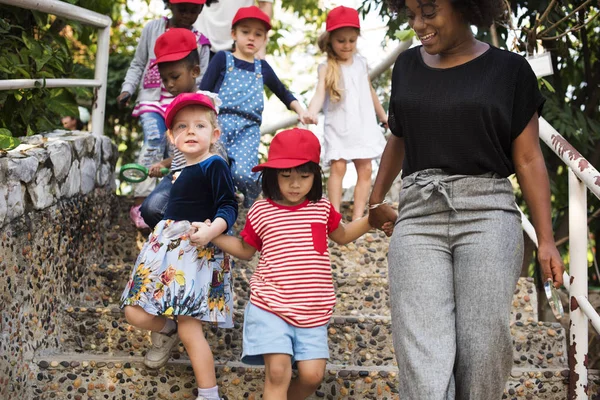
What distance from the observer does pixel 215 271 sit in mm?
3660

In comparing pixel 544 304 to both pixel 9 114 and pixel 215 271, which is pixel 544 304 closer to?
pixel 215 271

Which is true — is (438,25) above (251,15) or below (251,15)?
below

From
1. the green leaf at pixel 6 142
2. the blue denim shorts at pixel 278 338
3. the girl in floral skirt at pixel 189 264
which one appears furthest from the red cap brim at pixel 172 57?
the blue denim shorts at pixel 278 338

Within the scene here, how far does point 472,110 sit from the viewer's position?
263cm

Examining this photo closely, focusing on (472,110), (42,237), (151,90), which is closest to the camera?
(472,110)

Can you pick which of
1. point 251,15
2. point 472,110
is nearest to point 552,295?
point 472,110

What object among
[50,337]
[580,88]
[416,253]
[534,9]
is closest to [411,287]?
[416,253]

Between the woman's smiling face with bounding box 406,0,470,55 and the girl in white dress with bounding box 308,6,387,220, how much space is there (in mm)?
2448

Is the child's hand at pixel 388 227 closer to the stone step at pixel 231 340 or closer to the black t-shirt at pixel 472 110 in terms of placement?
the black t-shirt at pixel 472 110

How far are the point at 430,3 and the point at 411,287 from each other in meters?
0.88

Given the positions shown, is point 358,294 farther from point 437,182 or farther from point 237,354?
point 437,182

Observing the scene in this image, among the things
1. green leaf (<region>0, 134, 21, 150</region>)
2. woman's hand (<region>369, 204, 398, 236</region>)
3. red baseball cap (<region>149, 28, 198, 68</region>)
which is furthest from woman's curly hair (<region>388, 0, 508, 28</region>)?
red baseball cap (<region>149, 28, 198, 68</region>)

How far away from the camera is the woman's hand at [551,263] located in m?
2.70

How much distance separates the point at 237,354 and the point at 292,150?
1078mm
